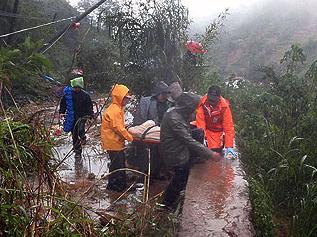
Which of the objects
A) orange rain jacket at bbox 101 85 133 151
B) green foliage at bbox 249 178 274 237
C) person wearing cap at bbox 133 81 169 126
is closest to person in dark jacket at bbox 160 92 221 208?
orange rain jacket at bbox 101 85 133 151

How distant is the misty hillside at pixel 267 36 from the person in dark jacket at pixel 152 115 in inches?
991

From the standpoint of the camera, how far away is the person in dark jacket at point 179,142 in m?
5.07

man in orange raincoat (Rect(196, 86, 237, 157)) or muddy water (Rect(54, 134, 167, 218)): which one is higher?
man in orange raincoat (Rect(196, 86, 237, 157))

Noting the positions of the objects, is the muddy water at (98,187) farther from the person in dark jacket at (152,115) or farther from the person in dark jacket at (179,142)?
the person in dark jacket at (179,142)

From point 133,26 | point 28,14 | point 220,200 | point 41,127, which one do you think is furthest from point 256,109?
point 28,14

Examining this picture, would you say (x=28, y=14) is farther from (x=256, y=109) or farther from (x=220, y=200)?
(x=220, y=200)

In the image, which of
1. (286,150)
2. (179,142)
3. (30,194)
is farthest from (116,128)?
(30,194)

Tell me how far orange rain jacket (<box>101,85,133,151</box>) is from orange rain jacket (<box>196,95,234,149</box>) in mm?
1178

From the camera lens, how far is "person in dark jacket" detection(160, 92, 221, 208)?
5.07 m

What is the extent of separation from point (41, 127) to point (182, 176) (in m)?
2.49

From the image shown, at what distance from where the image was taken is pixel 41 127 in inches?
122

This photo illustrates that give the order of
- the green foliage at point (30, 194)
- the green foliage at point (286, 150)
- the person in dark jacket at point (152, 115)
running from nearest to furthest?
the green foliage at point (30, 194), the green foliage at point (286, 150), the person in dark jacket at point (152, 115)

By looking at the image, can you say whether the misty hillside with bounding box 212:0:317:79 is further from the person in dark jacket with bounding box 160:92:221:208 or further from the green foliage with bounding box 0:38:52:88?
the green foliage with bounding box 0:38:52:88

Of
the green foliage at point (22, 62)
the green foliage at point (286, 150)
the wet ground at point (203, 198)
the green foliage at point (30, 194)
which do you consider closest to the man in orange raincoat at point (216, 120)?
the wet ground at point (203, 198)
